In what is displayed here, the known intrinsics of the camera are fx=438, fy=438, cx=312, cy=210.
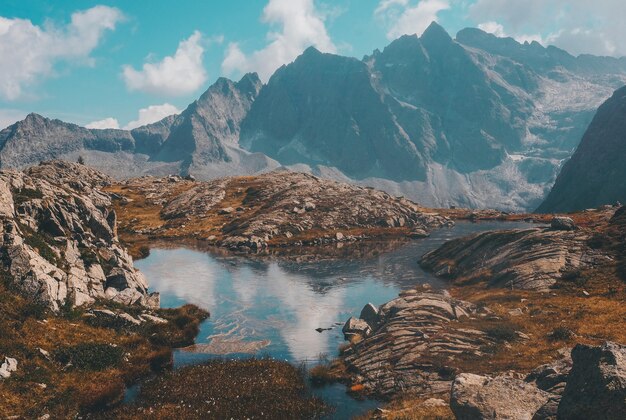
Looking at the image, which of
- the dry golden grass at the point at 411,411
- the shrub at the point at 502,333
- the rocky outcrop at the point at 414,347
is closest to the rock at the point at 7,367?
the dry golden grass at the point at 411,411

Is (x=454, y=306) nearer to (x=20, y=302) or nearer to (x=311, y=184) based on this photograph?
(x=20, y=302)

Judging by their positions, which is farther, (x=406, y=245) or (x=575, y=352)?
(x=406, y=245)

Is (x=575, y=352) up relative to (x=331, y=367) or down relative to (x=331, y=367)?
up

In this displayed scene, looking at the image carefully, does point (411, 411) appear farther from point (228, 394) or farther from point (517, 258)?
point (517, 258)

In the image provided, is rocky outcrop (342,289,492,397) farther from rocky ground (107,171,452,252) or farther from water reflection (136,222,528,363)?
rocky ground (107,171,452,252)

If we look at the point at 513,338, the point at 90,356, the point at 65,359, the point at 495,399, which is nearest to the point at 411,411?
the point at 495,399

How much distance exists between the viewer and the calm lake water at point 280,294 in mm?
Result: 46156

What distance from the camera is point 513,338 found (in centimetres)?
4069

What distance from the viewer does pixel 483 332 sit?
4209 cm

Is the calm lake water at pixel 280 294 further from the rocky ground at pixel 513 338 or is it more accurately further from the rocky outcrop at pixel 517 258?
the rocky outcrop at pixel 517 258

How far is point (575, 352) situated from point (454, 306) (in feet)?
92.6

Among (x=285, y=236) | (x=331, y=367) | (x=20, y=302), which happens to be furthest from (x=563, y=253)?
(x=285, y=236)

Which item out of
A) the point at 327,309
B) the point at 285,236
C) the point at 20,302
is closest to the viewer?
the point at 20,302

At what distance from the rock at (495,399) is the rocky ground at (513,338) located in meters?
0.06
